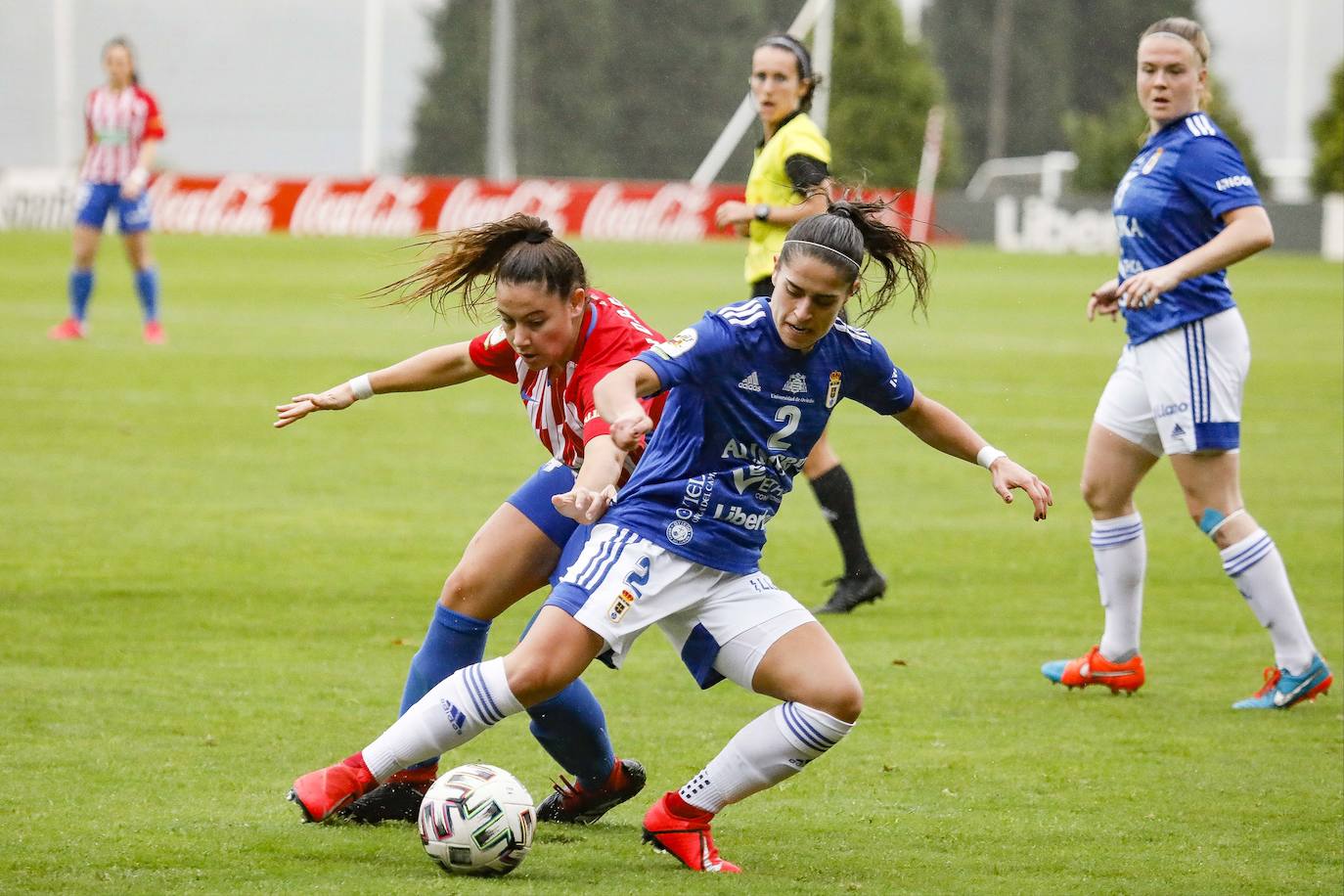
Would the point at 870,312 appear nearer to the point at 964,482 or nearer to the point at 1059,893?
the point at 1059,893

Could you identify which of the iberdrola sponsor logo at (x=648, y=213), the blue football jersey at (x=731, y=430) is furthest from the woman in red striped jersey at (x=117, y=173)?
the iberdrola sponsor logo at (x=648, y=213)

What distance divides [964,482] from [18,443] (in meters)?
5.91

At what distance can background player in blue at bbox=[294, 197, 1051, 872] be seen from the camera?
4219mm

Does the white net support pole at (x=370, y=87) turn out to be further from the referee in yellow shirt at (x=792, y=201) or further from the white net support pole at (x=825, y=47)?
the referee in yellow shirt at (x=792, y=201)

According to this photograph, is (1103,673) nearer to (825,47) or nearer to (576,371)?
(576,371)

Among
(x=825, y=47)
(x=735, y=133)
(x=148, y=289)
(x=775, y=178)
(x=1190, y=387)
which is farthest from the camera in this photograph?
(x=735, y=133)

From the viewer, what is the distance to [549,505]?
4.74m

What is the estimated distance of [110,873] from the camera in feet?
13.4

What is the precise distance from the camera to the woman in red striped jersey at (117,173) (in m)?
16.2

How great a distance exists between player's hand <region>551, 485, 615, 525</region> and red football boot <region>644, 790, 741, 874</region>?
852mm

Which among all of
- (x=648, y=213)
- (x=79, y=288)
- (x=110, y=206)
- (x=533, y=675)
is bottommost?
(x=648, y=213)

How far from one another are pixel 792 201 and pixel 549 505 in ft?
12.1

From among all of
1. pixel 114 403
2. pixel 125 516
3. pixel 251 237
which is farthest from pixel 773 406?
pixel 251 237

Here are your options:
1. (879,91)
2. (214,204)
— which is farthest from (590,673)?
(879,91)
